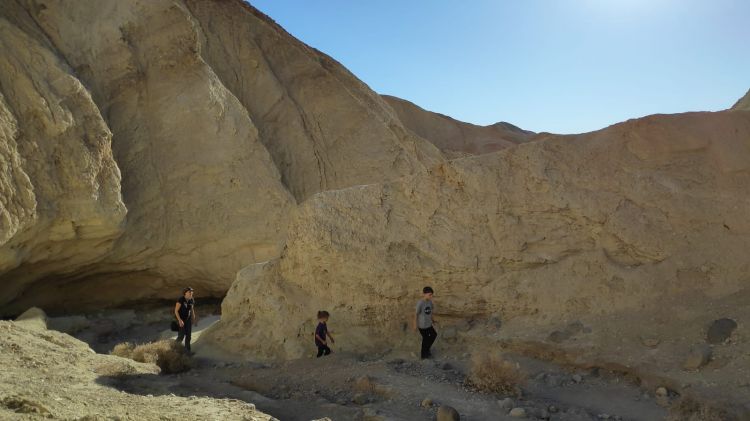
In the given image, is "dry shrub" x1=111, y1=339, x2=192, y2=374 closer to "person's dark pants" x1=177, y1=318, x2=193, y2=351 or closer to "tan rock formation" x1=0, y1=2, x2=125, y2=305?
"person's dark pants" x1=177, y1=318, x2=193, y2=351

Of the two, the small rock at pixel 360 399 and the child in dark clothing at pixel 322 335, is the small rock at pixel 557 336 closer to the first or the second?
the small rock at pixel 360 399

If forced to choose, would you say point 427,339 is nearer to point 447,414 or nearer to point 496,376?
point 496,376

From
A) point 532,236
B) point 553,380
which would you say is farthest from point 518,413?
point 532,236

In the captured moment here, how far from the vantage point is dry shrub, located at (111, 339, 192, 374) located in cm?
707

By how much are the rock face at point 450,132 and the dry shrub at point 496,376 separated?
20.0m

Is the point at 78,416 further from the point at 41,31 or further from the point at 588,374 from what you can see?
the point at 41,31

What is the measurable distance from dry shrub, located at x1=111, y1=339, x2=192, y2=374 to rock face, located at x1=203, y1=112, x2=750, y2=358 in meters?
0.81

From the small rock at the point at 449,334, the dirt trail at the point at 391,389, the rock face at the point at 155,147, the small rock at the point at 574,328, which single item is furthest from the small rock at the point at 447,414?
the rock face at the point at 155,147

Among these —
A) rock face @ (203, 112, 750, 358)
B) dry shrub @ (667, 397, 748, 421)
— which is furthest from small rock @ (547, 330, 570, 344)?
dry shrub @ (667, 397, 748, 421)

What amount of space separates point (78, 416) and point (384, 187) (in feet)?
14.3

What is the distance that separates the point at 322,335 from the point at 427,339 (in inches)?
50.2

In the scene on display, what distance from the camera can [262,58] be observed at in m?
16.6

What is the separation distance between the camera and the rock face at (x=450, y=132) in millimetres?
25484

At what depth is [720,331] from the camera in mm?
5012
